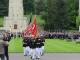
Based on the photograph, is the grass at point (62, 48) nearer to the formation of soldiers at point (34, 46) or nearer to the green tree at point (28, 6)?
the formation of soldiers at point (34, 46)

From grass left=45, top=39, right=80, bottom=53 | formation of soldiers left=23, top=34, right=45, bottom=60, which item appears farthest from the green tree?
formation of soldiers left=23, top=34, right=45, bottom=60

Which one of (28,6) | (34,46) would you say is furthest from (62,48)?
(28,6)

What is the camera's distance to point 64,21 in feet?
347

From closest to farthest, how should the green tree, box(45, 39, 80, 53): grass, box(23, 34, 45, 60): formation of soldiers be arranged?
1. box(23, 34, 45, 60): formation of soldiers
2. box(45, 39, 80, 53): grass
3. the green tree

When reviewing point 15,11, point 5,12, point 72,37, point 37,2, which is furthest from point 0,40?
point 5,12

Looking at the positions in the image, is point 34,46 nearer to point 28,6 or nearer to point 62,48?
point 62,48

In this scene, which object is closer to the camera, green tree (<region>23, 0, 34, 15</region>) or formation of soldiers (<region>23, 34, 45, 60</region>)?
formation of soldiers (<region>23, 34, 45, 60</region>)

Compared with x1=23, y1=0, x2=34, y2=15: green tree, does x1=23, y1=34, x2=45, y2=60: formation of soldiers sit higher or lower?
lower

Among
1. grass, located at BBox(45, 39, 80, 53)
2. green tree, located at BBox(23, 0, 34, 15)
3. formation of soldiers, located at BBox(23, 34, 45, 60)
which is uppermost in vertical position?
green tree, located at BBox(23, 0, 34, 15)

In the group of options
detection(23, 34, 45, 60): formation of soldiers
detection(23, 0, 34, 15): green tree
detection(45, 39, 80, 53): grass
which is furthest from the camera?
detection(23, 0, 34, 15): green tree

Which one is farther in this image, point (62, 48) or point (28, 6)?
point (28, 6)

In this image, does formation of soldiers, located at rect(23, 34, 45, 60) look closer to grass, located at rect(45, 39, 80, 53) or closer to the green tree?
grass, located at rect(45, 39, 80, 53)

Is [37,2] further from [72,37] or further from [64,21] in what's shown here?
[72,37]

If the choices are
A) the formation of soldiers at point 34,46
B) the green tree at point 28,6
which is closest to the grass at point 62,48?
the formation of soldiers at point 34,46
